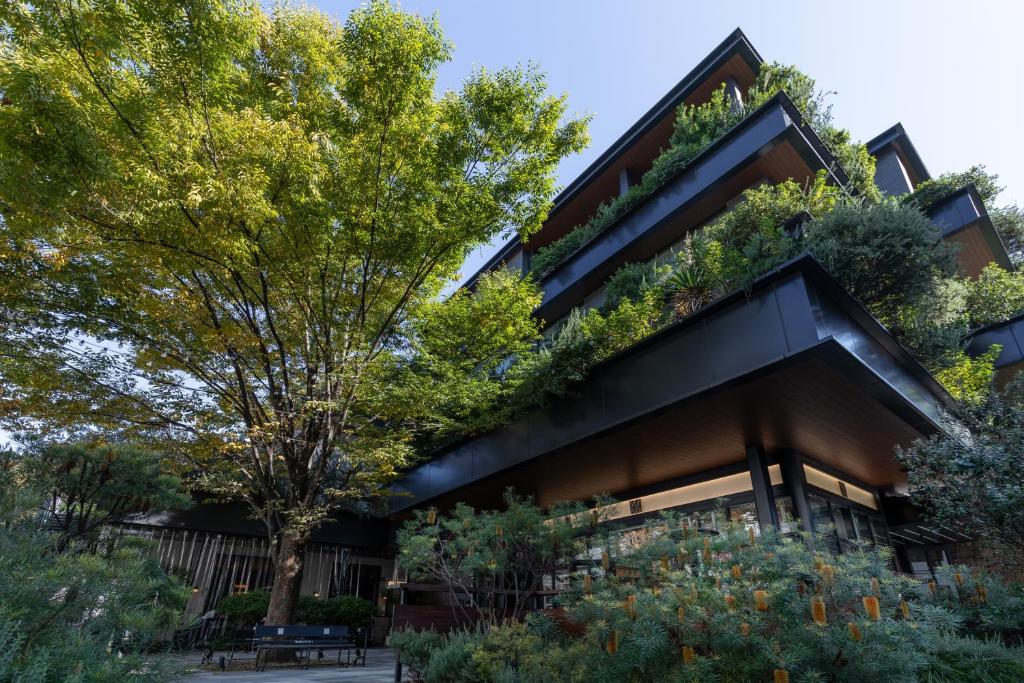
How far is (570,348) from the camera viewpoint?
982 centimetres

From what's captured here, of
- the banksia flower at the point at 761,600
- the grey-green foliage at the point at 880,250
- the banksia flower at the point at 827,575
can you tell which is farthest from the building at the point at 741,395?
the banksia flower at the point at 761,600

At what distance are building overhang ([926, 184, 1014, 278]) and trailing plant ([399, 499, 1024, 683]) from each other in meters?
11.8

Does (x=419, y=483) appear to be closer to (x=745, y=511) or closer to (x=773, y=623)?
(x=745, y=511)

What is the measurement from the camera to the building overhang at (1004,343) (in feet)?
38.5

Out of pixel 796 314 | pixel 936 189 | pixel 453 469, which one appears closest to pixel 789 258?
pixel 796 314

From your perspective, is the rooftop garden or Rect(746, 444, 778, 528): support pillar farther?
Rect(746, 444, 778, 528): support pillar

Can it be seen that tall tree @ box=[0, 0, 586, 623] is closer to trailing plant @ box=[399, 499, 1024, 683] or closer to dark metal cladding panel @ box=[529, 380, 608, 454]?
dark metal cladding panel @ box=[529, 380, 608, 454]

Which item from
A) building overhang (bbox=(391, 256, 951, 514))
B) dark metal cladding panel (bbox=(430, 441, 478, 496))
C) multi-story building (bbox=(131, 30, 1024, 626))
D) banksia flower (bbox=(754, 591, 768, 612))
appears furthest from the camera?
dark metal cladding panel (bbox=(430, 441, 478, 496))

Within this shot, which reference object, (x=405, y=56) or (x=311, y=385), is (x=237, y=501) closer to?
(x=311, y=385)

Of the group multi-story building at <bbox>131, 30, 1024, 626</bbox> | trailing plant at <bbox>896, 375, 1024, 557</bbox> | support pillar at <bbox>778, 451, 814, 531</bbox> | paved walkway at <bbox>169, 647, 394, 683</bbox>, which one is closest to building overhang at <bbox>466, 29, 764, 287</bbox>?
multi-story building at <bbox>131, 30, 1024, 626</bbox>

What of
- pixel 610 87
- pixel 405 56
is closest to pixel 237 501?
pixel 405 56

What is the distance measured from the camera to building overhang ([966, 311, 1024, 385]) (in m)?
11.7

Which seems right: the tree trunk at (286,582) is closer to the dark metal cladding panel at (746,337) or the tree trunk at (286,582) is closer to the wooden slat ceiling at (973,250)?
the dark metal cladding panel at (746,337)

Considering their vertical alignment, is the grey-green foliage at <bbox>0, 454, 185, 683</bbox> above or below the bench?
above
